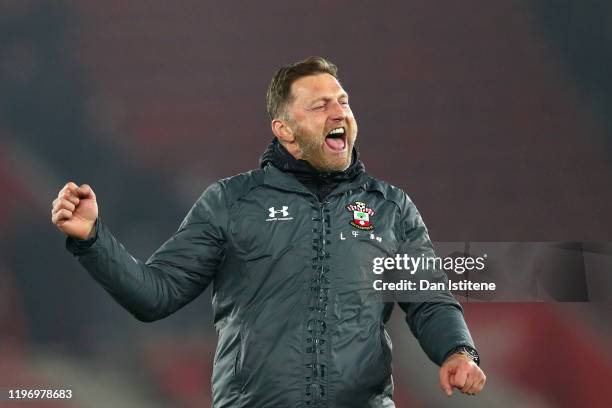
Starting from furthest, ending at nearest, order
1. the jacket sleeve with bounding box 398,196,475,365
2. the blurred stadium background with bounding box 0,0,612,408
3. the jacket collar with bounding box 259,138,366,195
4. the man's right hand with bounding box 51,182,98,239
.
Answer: the blurred stadium background with bounding box 0,0,612,408
the jacket collar with bounding box 259,138,366,195
the jacket sleeve with bounding box 398,196,475,365
the man's right hand with bounding box 51,182,98,239

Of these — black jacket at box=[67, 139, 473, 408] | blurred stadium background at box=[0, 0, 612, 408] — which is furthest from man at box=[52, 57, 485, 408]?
blurred stadium background at box=[0, 0, 612, 408]

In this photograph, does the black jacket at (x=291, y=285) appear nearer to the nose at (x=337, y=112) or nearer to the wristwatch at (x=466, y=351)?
the wristwatch at (x=466, y=351)

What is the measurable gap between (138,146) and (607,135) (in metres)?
1.60

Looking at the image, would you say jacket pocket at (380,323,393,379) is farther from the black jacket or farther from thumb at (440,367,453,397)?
thumb at (440,367,453,397)

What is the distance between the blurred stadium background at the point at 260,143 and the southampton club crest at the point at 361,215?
106 centimetres

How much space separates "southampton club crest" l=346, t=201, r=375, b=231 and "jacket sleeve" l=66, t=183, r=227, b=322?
284 millimetres

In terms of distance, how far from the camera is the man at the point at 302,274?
1.81 meters

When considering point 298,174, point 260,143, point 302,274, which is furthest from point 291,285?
point 260,143

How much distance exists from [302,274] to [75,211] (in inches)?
19.7

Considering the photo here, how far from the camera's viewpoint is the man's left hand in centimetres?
172

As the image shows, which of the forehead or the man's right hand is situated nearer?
the man's right hand

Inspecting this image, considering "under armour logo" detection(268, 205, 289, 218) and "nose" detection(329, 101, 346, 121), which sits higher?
"nose" detection(329, 101, 346, 121)

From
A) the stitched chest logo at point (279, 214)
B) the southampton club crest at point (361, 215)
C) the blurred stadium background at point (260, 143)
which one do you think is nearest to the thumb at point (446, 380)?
the southampton club crest at point (361, 215)

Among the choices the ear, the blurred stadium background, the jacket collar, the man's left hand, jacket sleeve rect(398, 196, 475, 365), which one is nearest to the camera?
the man's left hand
